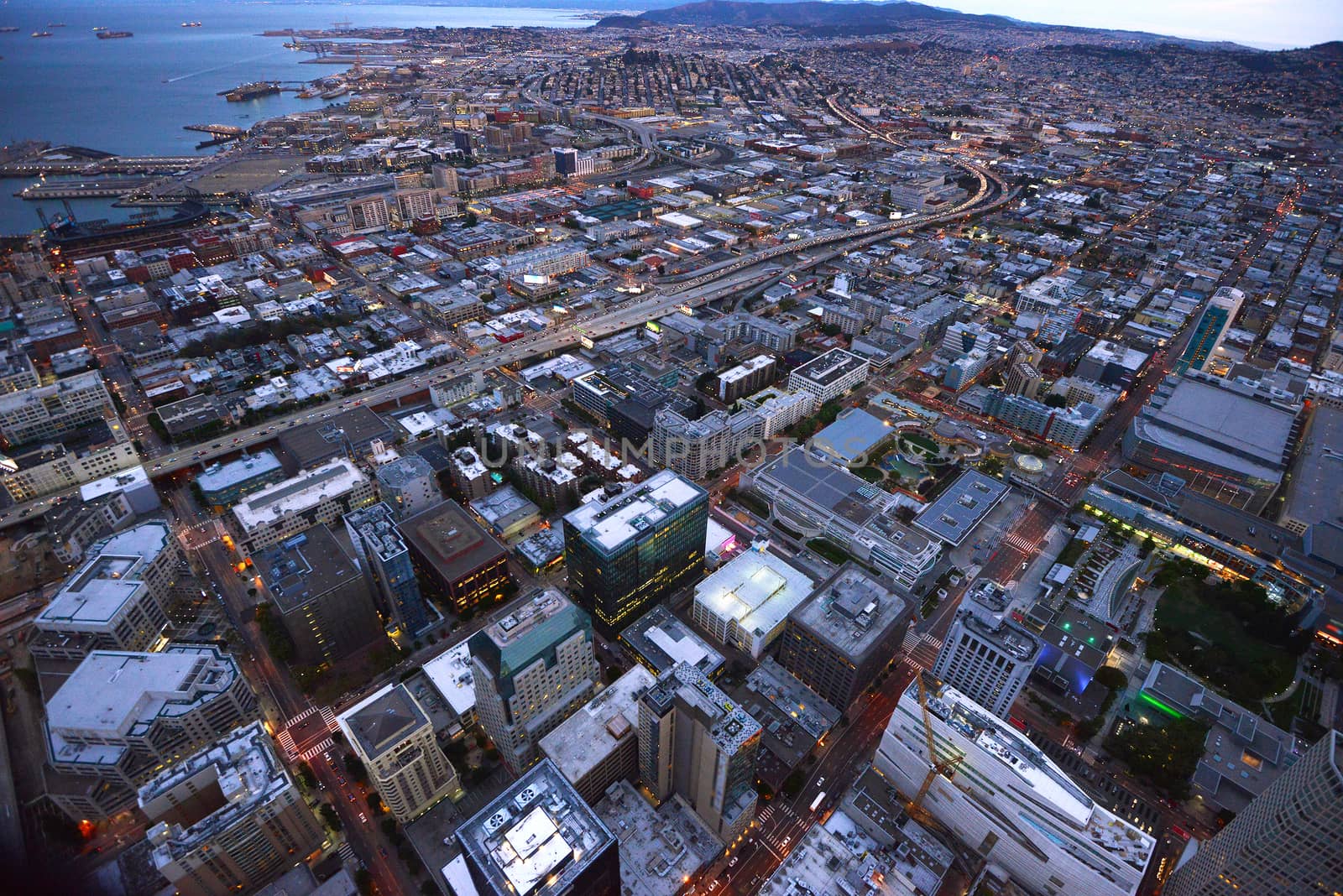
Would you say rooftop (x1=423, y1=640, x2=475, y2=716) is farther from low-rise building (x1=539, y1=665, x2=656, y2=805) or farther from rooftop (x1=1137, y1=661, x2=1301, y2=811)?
rooftop (x1=1137, y1=661, x2=1301, y2=811)

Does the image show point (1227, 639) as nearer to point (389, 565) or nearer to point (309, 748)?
point (389, 565)

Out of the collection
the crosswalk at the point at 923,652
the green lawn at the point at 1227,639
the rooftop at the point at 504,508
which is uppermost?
the rooftop at the point at 504,508

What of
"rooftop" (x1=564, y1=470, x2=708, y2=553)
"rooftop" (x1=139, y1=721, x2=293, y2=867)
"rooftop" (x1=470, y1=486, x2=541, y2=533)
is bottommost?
"rooftop" (x1=470, y1=486, x2=541, y2=533)

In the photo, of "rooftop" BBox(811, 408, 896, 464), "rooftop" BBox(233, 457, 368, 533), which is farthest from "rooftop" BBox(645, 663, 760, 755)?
"rooftop" BBox(233, 457, 368, 533)

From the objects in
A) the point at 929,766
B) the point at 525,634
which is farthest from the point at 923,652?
the point at 525,634

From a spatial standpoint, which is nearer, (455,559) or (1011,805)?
(1011,805)

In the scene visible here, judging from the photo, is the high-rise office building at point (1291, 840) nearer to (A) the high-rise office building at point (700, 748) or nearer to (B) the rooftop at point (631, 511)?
(A) the high-rise office building at point (700, 748)

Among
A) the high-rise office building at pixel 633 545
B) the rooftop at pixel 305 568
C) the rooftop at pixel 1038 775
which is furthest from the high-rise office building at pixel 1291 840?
the rooftop at pixel 305 568
